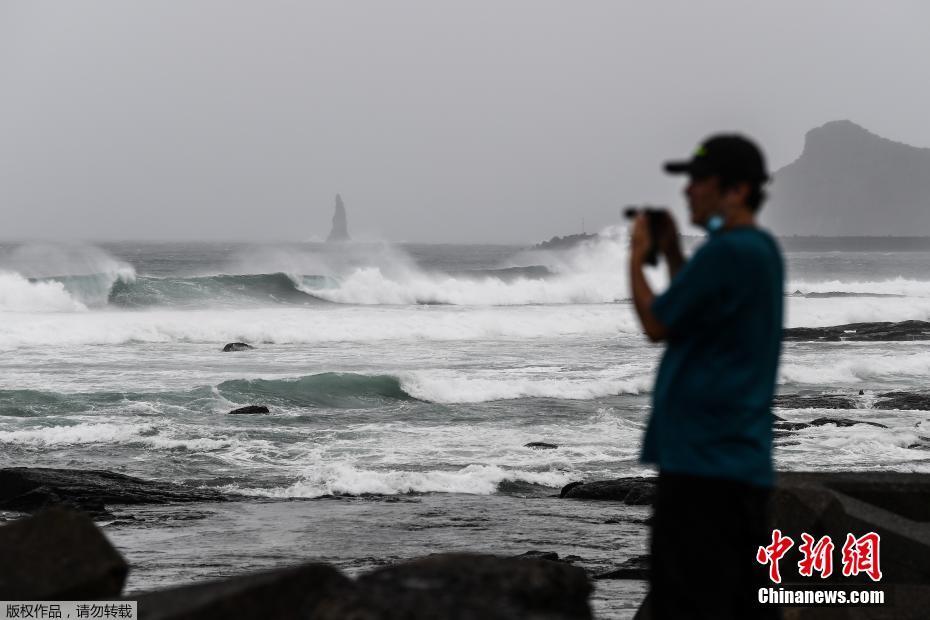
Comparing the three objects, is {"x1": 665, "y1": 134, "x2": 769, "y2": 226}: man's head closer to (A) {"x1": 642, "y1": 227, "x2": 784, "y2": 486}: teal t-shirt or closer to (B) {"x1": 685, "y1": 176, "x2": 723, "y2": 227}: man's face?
(B) {"x1": 685, "y1": 176, "x2": 723, "y2": 227}: man's face

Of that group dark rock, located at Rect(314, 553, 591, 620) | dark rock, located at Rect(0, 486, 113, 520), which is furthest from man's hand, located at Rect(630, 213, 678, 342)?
dark rock, located at Rect(0, 486, 113, 520)

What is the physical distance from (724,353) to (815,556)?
2368 millimetres

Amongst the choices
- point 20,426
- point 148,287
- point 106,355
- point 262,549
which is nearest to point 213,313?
point 148,287

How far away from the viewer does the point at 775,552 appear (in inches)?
200

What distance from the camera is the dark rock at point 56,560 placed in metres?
4.34

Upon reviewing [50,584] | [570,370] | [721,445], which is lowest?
[570,370]

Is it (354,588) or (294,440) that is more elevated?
(354,588)

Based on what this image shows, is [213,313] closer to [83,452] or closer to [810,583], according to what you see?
[83,452]

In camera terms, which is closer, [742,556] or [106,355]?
[742,556]

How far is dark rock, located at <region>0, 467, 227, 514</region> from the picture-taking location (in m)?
11.4

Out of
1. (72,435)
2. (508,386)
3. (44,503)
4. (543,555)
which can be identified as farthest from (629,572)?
(508,386)

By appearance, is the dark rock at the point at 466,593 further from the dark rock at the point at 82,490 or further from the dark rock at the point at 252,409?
the dark rock at the point at 252,409

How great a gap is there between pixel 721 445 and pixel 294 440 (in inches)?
552

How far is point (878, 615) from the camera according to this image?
5.01m
